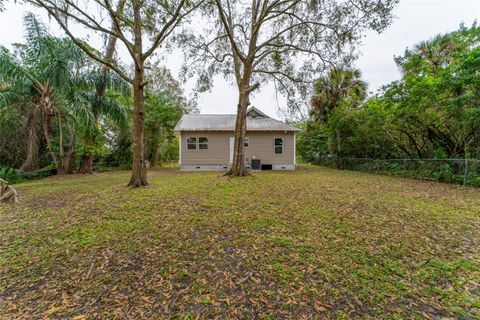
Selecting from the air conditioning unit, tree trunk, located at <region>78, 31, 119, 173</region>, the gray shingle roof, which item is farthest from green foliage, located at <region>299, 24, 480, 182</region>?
tree trunk, located at <region>78, 31, 119, 173</region>

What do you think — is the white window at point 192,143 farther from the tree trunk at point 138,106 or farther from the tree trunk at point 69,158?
the tree trunk at point 138,106

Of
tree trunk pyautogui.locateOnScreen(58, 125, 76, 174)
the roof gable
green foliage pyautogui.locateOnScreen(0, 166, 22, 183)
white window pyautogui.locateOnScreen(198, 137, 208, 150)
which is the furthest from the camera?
the roof gable

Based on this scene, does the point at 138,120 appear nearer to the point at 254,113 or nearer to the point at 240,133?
the point at 240,133

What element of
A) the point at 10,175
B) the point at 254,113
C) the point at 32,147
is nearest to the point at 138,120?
the point at 10,175

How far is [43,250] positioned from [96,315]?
1.91 meters

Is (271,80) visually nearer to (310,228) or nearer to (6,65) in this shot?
(310,228)

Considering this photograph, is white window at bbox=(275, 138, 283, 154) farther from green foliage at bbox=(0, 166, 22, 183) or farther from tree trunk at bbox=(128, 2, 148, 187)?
green foliage at bbox=(0, 166, 22, 183)

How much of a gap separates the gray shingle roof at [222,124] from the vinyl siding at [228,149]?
A: 0.43 metres

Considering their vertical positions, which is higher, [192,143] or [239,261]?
[192,143]

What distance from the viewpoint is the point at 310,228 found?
378 cm

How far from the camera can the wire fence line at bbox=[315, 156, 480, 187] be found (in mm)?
7969

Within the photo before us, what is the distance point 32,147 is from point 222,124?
1033 cm

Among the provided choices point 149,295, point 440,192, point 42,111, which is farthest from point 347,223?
point 42,111

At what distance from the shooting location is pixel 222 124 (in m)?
14.7
